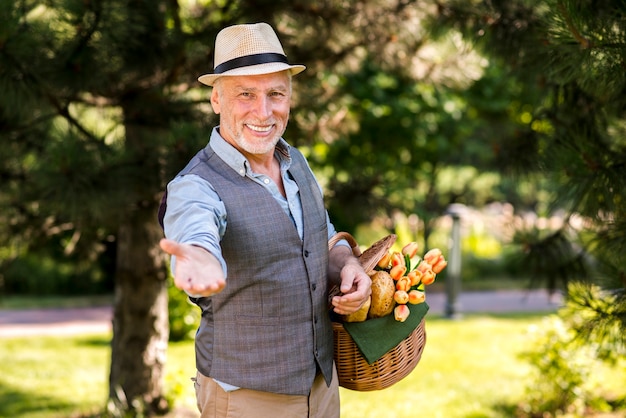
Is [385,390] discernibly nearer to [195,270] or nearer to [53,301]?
[195,270]

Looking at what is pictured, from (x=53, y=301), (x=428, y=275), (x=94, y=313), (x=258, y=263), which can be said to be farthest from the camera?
(x=53, y=301)

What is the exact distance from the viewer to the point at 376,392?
567 centimetres

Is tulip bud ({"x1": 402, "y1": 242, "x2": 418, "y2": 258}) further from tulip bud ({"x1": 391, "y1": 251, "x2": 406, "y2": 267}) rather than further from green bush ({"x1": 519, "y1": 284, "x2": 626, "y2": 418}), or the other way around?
green bush ({"x1": 519, "y1": 284, "x2": 626, "y2": 418})

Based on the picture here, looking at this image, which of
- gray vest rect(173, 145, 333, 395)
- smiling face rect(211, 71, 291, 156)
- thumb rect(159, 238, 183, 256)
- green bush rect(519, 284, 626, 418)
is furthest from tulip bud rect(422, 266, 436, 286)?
green bush rect(519, 284, 626, 418)

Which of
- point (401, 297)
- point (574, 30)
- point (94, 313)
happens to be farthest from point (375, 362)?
point (94, 313)

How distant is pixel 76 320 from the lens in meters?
9.28

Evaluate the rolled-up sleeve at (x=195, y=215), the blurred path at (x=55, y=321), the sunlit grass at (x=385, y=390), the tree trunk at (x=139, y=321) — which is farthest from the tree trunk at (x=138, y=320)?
the blurred path at (x=55, y=321)

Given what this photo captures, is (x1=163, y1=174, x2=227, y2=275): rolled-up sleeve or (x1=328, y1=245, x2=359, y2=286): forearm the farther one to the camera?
(x1=328, y1=245, x2=359, y2=286): forearm

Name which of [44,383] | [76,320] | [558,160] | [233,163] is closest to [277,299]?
[233,163]

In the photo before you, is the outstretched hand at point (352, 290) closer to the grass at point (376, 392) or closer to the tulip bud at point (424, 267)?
the tulip bud at point (424, 267)

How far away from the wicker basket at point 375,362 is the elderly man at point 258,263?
0.26 feet

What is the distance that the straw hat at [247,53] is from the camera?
2.25m

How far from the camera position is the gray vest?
7.17ft

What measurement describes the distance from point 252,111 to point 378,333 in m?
0.75
